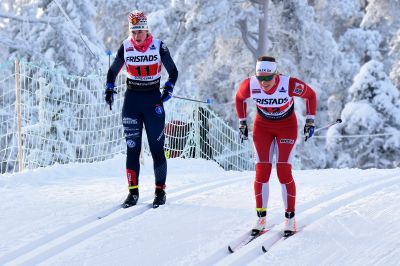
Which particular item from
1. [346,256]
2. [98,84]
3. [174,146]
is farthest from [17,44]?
[346,256]

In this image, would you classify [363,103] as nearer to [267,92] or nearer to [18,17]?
[18,17]

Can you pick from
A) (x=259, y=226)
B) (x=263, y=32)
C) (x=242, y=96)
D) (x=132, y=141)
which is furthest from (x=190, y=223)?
(x=263, y=32)

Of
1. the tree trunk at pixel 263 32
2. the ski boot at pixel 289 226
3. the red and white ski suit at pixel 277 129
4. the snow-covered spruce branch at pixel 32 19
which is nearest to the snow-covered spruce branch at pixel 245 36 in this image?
the tree trunk at pixel 263 32

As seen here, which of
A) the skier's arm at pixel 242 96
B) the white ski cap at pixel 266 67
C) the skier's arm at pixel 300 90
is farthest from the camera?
the skier's arm at pixel 242 96

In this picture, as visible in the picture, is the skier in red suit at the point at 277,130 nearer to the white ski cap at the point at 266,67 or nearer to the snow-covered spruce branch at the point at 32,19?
the white ski cap at the point at 266,67

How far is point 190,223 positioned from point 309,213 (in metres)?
1.25

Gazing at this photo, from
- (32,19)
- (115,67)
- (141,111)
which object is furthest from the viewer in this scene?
(32,19)

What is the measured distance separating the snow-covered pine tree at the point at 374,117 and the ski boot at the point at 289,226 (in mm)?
18347

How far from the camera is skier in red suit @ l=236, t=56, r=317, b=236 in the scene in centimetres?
600

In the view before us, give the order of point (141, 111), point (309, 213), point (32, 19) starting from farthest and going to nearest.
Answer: point (32, 19)
point (141, 111)
point (309, 213)

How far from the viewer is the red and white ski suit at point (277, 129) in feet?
19.7

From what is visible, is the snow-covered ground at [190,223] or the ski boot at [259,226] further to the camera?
the ski boot at [259,226]

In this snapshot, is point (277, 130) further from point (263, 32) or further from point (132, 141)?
point (263, 32)

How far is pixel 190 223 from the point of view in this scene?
6.40 meters
